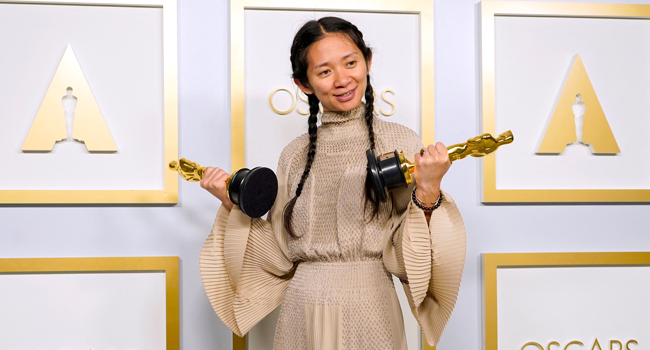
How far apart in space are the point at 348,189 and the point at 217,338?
0.75m

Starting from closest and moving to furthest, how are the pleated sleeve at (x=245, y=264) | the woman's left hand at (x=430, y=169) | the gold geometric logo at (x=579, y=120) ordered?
the woman's left hand at (x=430, y=169), the pleated sleeve at (x=245, y=264), the gold geometric logo at (x=579, y=120)

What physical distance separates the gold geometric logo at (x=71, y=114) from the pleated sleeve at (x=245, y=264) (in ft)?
1.82

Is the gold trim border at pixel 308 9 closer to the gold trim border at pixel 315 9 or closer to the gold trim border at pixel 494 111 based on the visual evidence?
the gold trim border at pixel 315 9

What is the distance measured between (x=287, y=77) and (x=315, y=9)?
211mm

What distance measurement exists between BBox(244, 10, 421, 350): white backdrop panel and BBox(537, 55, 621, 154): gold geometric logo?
426 millimetres

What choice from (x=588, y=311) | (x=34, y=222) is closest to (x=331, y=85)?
(x=34, y=222)

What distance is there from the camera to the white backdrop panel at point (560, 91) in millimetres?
1641

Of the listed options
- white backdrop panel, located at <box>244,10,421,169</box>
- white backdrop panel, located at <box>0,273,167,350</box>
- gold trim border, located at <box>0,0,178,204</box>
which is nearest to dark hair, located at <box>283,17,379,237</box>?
white backdrop panel, located at <box>244,10,421,169</box>

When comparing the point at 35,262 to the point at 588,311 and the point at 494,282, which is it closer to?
the point at 494,282

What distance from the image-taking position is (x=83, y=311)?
61.5 inches

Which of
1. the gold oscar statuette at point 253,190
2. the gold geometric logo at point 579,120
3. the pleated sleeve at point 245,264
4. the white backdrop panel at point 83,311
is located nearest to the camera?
the gold oscar statuette at point 253,190

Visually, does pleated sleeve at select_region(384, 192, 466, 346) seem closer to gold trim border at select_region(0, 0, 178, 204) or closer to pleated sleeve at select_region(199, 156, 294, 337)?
pleated sleeve at select_region(199, 156, 294, 337)

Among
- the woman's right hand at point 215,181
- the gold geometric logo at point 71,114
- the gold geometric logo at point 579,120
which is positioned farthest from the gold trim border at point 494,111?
the gold geometric logo at point 71,114

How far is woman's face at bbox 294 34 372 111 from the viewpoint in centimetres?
109
